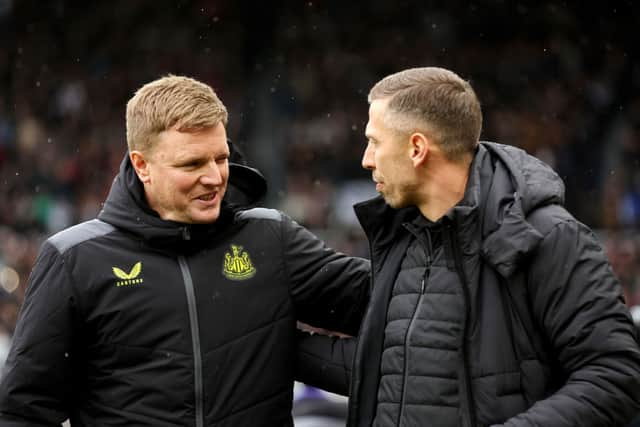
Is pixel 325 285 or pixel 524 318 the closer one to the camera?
pixel 524 318

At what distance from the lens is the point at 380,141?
3047mm

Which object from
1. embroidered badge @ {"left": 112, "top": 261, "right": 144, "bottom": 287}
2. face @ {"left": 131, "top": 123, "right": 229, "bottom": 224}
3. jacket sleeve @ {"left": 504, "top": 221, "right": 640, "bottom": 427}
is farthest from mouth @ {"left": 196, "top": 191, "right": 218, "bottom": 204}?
jacket sleeve @ {"left": 504, "top": 221, "right": 640, "bottom": 427}

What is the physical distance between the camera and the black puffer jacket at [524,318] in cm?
267

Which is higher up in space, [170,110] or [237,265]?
[170,110]

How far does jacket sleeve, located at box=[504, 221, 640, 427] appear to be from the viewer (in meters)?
2.65

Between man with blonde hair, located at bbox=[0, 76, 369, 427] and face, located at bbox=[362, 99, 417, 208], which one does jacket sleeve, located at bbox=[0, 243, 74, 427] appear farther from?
face, located at bbox=[362, 99, 417, 208]

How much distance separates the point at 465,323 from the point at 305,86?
481 inches

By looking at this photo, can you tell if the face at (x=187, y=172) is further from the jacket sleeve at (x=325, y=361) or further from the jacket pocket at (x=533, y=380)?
the jacket pocket at (x=533, y=380)

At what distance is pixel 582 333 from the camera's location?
2.68 metres

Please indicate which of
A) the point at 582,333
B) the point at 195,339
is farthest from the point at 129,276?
the point at 582,333

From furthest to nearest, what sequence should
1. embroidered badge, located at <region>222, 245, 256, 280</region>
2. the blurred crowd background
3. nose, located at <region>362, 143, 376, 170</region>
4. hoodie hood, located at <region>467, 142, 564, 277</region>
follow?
the blurred crowd background
embroidered badge, located at <region>222, 245, 256, 280</region>
nose, located at <region>362, 143, 376, 170</region>
hoodie hood, located at <region>467, 142, 564, 277</region>

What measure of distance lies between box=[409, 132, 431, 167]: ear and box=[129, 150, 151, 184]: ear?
0.79m

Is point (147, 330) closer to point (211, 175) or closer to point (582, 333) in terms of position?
point (211, 175)

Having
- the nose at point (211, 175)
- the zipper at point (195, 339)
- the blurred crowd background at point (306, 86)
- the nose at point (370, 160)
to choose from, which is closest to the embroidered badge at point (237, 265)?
the zipper at point (195, 339)
